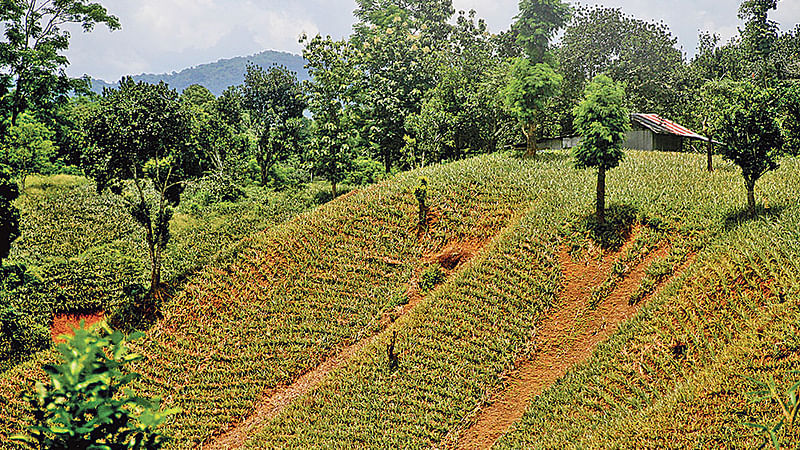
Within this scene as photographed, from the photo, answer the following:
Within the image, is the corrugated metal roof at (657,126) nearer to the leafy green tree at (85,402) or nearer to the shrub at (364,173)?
the shrub at (364,173)

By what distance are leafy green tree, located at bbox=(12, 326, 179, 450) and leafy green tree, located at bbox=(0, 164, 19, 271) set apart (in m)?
14.6

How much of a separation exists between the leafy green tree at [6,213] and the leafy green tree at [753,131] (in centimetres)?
2320

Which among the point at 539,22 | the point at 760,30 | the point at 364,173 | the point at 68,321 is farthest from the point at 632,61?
the point at 68,321

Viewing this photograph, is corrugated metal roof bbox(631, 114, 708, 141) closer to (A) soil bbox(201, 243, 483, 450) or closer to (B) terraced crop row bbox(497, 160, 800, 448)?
(B) terraced crop row bbox(497, 160, 800, 448)

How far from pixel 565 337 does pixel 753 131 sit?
8.78 m

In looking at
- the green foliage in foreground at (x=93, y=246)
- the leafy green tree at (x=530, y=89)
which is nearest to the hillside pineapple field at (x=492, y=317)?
the green foliage in foreground at (x=93, y=246)

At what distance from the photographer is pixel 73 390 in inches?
156

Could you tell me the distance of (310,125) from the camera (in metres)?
34.6

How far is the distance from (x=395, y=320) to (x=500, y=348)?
4284 millimetres

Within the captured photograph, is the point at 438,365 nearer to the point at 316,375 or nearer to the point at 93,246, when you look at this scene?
the point at 316,375

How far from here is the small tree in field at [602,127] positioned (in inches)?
667

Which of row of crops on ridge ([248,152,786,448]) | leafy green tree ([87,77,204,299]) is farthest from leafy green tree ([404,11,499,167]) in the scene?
leafy green tree ([87,77,204,299])

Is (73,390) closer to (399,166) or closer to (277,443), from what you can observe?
(277,443)

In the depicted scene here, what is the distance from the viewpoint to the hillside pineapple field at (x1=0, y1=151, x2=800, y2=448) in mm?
11023
